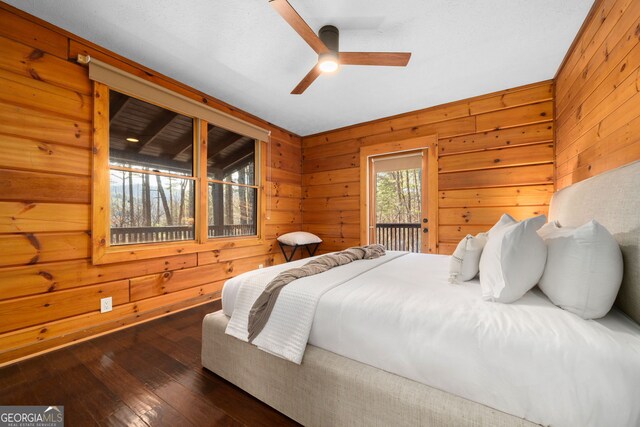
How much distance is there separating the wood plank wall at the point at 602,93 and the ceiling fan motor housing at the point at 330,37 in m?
1.69

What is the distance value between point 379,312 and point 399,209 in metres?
3.48

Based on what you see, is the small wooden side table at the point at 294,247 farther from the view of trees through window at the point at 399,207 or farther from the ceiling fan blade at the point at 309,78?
the ceiling fan blade at the point at 309,78

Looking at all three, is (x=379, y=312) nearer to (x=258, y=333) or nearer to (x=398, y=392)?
(x=398, y=392)

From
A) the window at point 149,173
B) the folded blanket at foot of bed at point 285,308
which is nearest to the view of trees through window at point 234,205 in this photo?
the window at point 149,173

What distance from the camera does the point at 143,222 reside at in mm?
2494

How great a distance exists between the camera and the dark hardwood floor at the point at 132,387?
4.22 feet

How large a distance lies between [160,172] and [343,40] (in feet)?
7.07

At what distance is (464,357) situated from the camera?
89 centimetres

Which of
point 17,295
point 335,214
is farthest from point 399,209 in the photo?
point 17,295

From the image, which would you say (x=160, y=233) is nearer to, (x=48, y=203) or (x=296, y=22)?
(x=48, y=203)

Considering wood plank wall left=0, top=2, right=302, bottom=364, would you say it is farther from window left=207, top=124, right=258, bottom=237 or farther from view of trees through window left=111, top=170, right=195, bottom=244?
window left=207, top=124, right=258, bottom=237

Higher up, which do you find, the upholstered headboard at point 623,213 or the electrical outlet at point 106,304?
the upholstered headboard at point 623,213

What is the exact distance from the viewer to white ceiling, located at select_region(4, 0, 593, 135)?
1797mm

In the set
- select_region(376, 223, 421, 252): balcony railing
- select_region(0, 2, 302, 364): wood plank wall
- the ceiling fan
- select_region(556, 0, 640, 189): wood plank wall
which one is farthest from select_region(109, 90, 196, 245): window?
select_region(556, 0, 640, 189): wood plank wall
